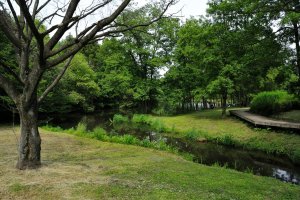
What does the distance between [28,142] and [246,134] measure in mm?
13003

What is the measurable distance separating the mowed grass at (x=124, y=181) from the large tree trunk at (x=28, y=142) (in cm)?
27

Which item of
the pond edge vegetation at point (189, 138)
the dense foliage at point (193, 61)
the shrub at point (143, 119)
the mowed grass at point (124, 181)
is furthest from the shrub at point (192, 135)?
the mowed grass at point (124, 181)

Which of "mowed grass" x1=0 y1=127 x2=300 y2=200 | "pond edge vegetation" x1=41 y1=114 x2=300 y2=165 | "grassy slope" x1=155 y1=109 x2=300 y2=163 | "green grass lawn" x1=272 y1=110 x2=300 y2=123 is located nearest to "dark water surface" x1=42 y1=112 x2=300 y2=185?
"pond edge vegetation" x1=41 y1=114 x2=300 y2=165

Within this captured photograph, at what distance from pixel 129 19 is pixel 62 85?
20.5 meters

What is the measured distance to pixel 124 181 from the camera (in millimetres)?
6855

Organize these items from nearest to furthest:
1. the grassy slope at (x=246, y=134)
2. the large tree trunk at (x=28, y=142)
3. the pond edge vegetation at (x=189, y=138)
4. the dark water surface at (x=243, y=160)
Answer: the large tree trunk at (x=28, y=142) → the dark water surface at (x=243, y=160) → the pond edge vegetation at (x=189, y=138) → the grassy slope at (x=246, y=134)

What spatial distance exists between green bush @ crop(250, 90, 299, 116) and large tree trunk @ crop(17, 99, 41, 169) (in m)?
16.0

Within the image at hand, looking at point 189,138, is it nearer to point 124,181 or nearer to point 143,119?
point 143,119

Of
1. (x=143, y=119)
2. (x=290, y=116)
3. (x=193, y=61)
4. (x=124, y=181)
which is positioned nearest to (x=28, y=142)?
(x=124, y=181)

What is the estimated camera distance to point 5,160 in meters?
9.10

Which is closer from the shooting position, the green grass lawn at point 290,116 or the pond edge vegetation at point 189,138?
the pond edge vegetation at point 189,138

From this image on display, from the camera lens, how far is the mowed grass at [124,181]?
234 inches

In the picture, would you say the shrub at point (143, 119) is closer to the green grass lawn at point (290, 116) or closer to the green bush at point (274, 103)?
the green bush at point (274, 103)

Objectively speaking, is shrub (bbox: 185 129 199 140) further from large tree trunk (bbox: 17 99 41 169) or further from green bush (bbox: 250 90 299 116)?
large tree trunk (bbox: 17 99 41 169)
